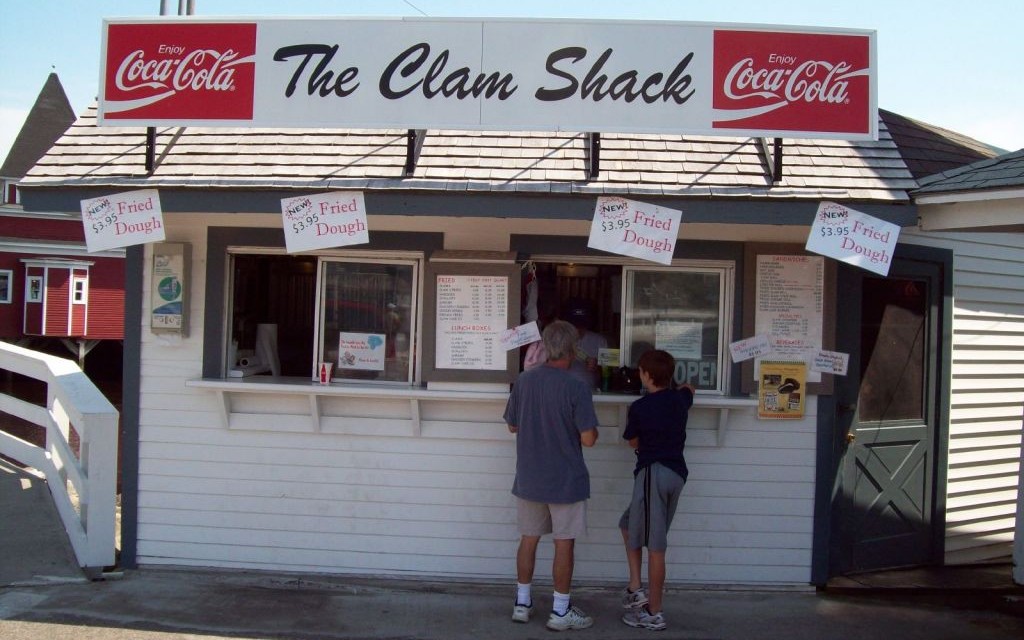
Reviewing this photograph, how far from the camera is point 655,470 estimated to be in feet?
16.1

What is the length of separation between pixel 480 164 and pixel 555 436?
172 centimetres

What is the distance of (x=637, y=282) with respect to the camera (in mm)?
5859

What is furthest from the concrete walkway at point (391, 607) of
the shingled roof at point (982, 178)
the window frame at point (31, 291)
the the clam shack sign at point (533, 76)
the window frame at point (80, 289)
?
the window frame at point (80, 289)

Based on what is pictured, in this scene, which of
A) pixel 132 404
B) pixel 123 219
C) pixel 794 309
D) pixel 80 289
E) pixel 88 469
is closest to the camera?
pixel 123 219

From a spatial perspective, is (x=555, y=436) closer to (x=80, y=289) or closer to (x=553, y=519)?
(x=553, y=519)

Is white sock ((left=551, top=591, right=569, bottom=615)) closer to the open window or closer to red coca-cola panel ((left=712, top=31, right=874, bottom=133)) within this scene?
the open window

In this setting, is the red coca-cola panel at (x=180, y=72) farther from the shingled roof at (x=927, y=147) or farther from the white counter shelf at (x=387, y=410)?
the shingled roof at (x=927, y=147)

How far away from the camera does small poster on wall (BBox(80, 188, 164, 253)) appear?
5.20 m

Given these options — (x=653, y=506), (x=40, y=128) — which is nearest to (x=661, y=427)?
(x=653, y=506)

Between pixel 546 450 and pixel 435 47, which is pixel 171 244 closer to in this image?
pixel 435 47

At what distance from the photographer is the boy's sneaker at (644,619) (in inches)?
195

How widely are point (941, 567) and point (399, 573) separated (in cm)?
392

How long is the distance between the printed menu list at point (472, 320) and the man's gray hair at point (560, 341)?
0.72 m

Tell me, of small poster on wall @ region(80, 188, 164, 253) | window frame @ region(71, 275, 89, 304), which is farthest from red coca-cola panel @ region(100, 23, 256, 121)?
window frame @ region(71, 275, 89, 304)
